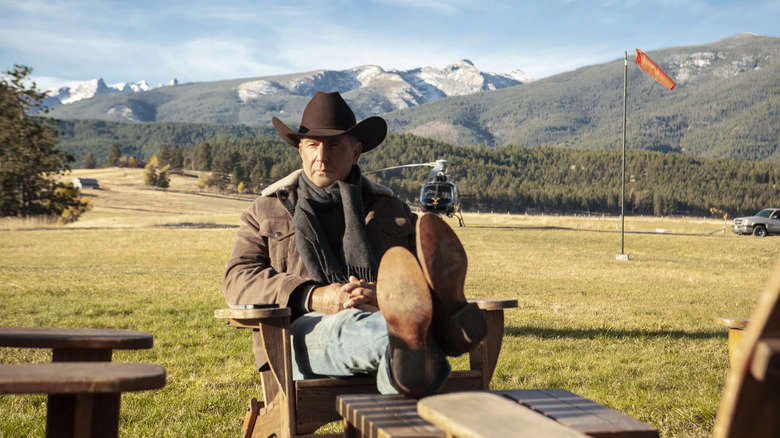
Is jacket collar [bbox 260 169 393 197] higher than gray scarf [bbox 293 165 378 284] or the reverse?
higher

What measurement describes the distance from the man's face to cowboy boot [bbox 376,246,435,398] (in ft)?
5.38

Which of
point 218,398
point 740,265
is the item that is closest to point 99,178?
point 740,265

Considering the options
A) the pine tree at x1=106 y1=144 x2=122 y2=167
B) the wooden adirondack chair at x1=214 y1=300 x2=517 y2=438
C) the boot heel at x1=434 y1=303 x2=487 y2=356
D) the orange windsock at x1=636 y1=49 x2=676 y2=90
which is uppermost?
the pine tree at x1=106 y1=144 x2=122 y2=167

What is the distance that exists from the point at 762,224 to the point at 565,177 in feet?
491

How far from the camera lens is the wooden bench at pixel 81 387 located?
1570 millimetres

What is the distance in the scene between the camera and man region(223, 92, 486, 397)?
2.14 metres

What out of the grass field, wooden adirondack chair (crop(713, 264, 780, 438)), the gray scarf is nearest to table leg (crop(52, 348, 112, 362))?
the gray scarf

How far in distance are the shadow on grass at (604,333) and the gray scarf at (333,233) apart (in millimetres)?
4681

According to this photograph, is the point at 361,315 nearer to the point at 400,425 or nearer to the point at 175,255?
the point at 400,425

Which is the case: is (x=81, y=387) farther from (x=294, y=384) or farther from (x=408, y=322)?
(x=294, y=384)

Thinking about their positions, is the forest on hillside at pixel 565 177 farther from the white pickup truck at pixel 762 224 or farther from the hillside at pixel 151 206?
the white pickup truck at pixel 762 224

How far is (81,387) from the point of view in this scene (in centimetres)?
159

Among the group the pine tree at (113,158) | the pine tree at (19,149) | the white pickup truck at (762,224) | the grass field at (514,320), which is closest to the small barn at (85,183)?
the pine tree at (113,158)

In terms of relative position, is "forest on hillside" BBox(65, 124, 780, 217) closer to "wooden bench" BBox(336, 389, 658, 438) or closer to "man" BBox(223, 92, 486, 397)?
"man" BBox(223, 92, 486, 397)
